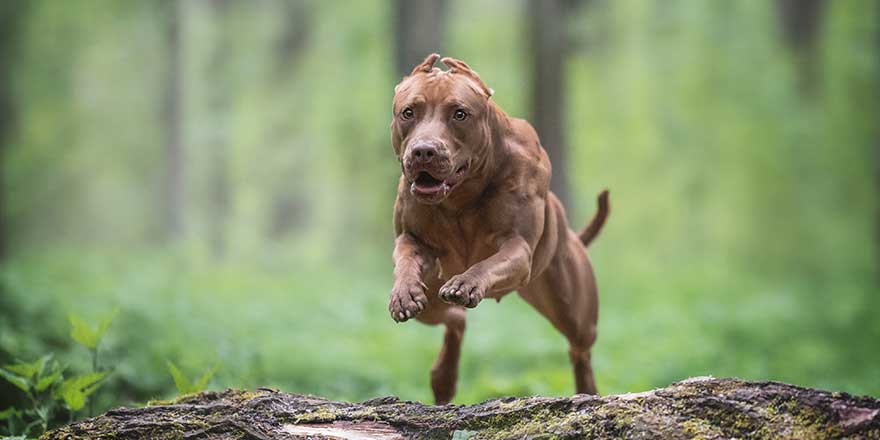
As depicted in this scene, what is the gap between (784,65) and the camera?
24.2 m

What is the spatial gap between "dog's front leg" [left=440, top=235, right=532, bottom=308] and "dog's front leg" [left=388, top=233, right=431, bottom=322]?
5.7 inches

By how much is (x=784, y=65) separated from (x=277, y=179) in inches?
714

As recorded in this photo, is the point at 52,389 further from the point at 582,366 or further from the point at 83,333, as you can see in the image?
the point at 582,366

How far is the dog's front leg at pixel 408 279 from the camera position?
4.27 metres

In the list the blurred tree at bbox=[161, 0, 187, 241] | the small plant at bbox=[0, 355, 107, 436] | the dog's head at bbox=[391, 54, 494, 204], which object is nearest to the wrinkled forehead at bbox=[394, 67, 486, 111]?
the dog's head at bbox=[391, 54, 494, 204]

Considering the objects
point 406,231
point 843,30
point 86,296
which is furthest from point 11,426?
point 843,30

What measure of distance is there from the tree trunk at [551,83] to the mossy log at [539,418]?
10.6 m

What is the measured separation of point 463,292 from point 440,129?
777mm

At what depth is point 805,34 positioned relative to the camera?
23.9 meters

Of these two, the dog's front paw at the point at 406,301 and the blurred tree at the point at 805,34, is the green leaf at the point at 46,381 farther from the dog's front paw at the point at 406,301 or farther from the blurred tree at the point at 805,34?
the blurred tree at the point at 805,34

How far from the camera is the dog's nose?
431cm

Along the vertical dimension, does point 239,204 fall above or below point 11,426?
above

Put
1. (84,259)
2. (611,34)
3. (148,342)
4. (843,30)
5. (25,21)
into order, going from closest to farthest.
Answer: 1. (148,342)
2. (25,21)
3. (843,30)
4. (84,259)
5. (611,34)

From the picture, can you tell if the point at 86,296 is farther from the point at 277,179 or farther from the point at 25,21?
the point at 277,179
